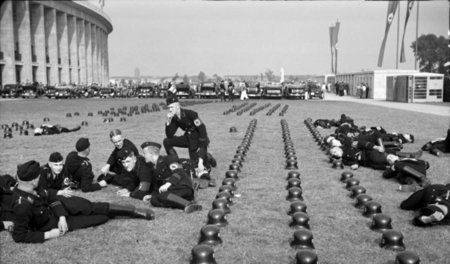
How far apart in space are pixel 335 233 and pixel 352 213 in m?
1.00

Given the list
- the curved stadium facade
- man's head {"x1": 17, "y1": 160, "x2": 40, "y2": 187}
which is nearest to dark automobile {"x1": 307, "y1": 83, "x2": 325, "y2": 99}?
the curved stadium facade

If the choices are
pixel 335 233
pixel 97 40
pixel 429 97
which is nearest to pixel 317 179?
pixel 335 233

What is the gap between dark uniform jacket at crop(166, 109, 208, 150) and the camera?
377 inches

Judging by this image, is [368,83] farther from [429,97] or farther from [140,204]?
[140,204]

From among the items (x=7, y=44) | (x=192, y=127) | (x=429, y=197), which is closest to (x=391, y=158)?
(x=429, y=197)

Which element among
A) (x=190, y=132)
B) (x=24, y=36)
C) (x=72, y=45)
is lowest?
(x=190, y=132)

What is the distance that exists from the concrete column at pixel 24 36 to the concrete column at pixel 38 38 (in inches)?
138

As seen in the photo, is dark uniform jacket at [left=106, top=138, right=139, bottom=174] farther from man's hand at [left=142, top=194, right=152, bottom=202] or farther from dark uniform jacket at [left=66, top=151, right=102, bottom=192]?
man's hand at [left=142, top=194, right=152, bottom=202]

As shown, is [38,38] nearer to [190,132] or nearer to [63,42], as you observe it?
[63,42]

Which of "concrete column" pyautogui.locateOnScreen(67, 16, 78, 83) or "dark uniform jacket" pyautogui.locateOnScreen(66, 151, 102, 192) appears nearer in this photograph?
"dark uniform jacket" pyautogui.locateOnScreen(66, 151, 102, 192)

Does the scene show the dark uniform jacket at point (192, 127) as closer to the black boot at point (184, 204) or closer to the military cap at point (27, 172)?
the black boot at point (184, 204)

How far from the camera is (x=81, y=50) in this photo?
277 feet

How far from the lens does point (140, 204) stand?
7.70 meters

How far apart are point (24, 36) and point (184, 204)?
60.1m
